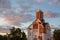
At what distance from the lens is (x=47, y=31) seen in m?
65.4

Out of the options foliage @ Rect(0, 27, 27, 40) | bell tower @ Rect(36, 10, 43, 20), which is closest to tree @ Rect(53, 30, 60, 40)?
bell tower @ Rect(36, 10, 43, 20)

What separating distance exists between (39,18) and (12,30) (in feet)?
26.6

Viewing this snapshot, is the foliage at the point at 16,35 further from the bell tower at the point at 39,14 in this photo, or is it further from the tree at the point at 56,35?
the tree at the point at 56,35

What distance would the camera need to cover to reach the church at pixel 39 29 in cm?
6400

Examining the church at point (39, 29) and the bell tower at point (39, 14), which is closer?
the church at point (39, 29)

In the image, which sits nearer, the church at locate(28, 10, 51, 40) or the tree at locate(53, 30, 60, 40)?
the church at locate(28, 10, 51, 40)

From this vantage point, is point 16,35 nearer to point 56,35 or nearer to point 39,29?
point 39,29

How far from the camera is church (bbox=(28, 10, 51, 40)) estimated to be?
210ft

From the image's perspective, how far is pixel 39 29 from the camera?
6381 cm

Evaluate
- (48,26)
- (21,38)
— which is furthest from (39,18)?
(21,38)

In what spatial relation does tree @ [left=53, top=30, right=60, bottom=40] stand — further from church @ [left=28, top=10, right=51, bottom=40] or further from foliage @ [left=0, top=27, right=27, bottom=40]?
foliage @ [left=0, top=27, right=27, bottom=40]

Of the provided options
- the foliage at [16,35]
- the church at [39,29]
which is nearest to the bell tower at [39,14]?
the church at [39,29]

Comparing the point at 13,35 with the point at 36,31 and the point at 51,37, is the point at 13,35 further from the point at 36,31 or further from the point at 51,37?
the point at 51,37

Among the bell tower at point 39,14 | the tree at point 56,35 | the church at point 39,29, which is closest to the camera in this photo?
the church at point 39,29
